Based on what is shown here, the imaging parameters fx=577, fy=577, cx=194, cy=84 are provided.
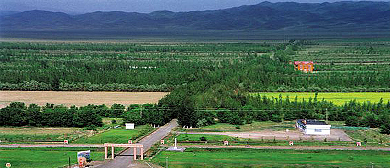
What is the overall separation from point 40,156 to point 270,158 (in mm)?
14784

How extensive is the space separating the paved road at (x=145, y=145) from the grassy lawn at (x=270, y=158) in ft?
6.04

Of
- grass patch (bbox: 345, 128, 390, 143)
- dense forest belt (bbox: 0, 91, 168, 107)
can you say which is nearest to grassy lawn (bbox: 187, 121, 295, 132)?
grass patch (bbox: 345, 128, 390, 143)

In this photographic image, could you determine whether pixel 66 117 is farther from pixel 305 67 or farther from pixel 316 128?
pixel 305 67

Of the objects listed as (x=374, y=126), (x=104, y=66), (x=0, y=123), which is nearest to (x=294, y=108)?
(x=374, y=126)

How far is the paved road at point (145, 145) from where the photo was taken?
35.0 m

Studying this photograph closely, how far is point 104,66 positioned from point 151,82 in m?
20.8

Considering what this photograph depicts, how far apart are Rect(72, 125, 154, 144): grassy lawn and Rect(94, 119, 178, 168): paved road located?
90 centimetres

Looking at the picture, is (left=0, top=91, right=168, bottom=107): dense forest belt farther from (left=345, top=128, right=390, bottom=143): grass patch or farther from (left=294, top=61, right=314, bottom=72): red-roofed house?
(left=294, top=61, right=314, bottom=72): red-roofed house

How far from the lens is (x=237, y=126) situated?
47844mm

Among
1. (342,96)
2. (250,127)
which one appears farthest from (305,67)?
(250,127)

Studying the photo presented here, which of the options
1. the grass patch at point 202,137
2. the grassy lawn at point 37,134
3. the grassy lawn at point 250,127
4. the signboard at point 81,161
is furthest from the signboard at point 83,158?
the grassy lawn at point 250,127

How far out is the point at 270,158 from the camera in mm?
36594

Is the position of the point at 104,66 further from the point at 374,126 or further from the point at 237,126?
the point at 374,126

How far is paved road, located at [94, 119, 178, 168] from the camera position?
35.0 meters
